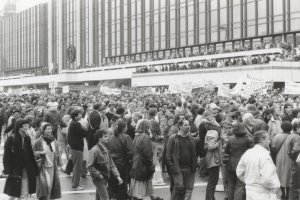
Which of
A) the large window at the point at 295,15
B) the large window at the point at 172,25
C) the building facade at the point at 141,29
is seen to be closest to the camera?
the large window at the point at 295,15

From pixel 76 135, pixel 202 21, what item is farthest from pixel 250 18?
pixel 76 135

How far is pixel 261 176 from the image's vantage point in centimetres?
749

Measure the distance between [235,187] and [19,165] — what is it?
12.8ft

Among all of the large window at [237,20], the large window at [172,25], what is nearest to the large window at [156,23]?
the large window at [172,25]

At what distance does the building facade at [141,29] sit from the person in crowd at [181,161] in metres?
41.8

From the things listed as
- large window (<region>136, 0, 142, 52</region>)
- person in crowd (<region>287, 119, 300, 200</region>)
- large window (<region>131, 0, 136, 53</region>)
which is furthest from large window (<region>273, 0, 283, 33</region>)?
person in crowd (<region>287, 119, 300, 200</region>)

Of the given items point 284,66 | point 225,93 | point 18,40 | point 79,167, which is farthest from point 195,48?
point 18,40

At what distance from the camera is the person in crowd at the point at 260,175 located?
24.5ft

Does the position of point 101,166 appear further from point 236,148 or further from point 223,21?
point 223,21

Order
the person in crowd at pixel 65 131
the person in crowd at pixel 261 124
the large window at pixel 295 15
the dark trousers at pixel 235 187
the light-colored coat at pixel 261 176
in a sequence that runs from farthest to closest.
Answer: the large window at pixel 295 15 < the person in crowd at pixel 65 131 < the person in crowd at pixel 261 124 < the dark trousers at pixel 235 187 < the light-colored coat at pixel 261 176

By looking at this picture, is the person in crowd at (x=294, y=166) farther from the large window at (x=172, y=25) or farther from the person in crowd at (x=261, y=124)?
the large window at (x=172, y=25)

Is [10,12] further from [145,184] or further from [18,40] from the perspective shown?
[145,184]

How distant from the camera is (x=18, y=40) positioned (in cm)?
11519

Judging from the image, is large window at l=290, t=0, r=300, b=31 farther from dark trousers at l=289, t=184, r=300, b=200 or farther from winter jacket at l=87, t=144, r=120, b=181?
winter jacket at l=87, t=144, r=120, b=181
